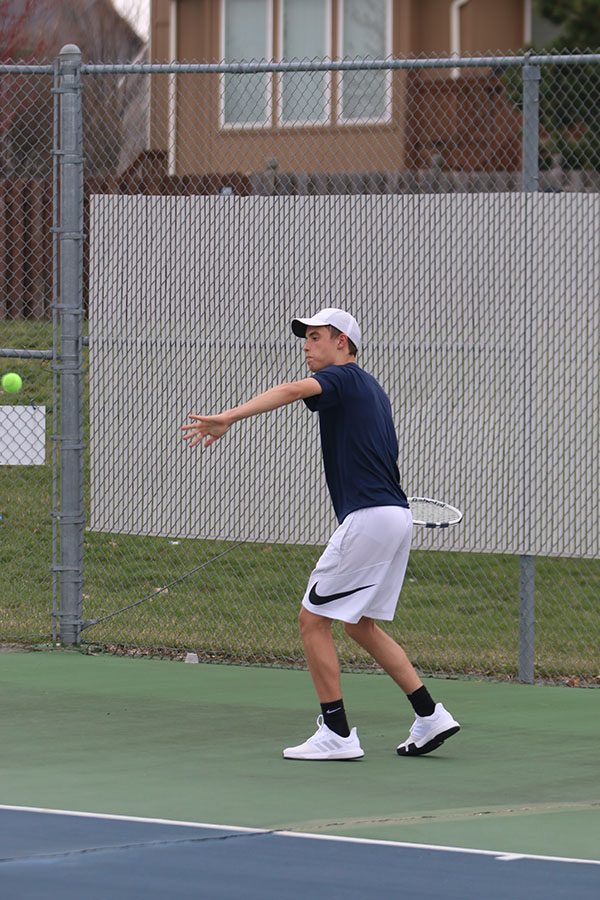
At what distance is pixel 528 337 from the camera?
1015cm

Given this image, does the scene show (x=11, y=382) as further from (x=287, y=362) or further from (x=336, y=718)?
(x=336, y=718)

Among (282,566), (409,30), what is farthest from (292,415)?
(409,30)

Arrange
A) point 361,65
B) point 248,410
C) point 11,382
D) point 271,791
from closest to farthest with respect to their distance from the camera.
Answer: point 271,791 < point 248,410 < point 361,65 < point 11,382

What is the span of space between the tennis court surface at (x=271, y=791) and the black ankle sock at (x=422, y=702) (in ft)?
0.69

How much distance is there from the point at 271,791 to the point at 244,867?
135cm

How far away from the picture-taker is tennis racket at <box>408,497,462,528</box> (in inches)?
376

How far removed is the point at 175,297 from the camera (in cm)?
1098

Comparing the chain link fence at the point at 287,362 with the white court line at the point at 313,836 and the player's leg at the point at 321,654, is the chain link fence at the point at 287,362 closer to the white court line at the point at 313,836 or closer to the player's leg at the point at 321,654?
the player's leg at the point at 321,654

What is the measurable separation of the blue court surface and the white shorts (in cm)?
160

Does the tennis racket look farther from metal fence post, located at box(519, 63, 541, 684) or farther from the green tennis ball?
the green tennis ball

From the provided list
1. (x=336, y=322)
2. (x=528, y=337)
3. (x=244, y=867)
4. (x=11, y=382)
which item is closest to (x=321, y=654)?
(x=336, y=322)

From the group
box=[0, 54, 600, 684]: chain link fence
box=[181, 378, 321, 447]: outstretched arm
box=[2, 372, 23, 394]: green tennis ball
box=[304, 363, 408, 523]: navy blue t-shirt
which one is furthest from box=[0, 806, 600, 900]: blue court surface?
box=[2, 372, 23, 394]: green tennis ball

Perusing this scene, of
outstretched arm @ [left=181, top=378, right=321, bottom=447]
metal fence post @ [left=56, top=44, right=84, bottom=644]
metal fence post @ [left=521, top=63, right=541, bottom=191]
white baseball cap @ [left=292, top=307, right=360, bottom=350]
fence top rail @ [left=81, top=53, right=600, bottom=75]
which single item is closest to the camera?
outstretched arm @ [left=181, top=378, right=321, bottom=447]

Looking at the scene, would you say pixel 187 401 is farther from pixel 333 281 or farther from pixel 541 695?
pixel 541 695
